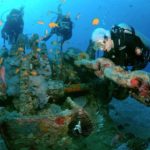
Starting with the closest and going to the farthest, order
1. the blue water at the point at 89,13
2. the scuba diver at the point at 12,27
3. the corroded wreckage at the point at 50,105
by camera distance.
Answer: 1. the corroded wreckage at the point at 50,105
2. the scuba diver at the point at 12,27
3. the blue water at the point at 89,13

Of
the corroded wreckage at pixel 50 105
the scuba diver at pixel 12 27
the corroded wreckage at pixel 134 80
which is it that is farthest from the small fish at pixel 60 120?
the scuba diver at pixel 12 27

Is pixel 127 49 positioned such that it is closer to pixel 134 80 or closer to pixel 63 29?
pixel 134 80

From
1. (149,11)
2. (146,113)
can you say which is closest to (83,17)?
(149,11)

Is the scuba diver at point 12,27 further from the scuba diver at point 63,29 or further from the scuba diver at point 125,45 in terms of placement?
the scuba diver at point 125,45

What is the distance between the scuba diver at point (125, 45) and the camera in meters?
6.03

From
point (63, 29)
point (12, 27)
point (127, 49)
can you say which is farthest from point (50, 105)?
point (12, 27)

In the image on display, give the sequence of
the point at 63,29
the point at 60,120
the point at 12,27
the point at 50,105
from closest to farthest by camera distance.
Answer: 1. the point at 60,120
2. the point at 50,105
3. the point at 63,29
4. the point at 12,27

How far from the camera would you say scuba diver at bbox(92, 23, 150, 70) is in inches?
237

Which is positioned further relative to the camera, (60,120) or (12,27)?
(12,27)

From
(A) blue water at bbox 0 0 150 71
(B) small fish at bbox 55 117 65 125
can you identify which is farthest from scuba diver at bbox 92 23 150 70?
(A) blue water at bbox 0 0 150 71

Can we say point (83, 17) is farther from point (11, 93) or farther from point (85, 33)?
point (11, 93)

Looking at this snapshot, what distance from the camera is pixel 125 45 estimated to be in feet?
19.7

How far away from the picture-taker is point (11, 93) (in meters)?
6.74

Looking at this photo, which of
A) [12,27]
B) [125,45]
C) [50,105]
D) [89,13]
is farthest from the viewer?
[89,13]
